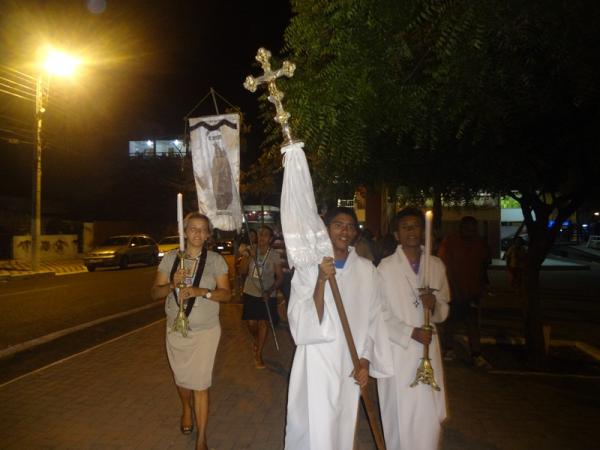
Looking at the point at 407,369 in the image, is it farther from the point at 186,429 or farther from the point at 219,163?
the point at 219,163

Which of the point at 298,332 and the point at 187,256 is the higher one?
the point at 187,256

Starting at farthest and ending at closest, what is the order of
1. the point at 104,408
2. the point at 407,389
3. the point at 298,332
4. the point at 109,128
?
the point at 109,128 → the point at 104,408 → the point at 407,389 → the point at 298,332

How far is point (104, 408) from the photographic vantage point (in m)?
5.23

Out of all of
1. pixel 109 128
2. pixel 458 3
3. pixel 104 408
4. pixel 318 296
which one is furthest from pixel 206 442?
pixel 109 128

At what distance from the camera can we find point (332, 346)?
3361 mm

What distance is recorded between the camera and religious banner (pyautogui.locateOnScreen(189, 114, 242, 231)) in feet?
18.5

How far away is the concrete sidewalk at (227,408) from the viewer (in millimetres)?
4520

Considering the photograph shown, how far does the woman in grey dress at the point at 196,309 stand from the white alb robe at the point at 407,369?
1379 millimetres

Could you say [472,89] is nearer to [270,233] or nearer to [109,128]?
[270,233]

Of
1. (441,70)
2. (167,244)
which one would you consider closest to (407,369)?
(441,70)

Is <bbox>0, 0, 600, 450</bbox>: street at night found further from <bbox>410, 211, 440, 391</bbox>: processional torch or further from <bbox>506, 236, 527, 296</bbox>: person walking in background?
<bbox>506, 236, 527, 296</bbox>: person walking in background

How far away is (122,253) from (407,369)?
2162cm

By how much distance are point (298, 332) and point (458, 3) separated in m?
2.95

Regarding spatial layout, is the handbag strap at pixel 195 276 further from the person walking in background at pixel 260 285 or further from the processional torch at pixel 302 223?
the person walking in background at pixel 260 285
